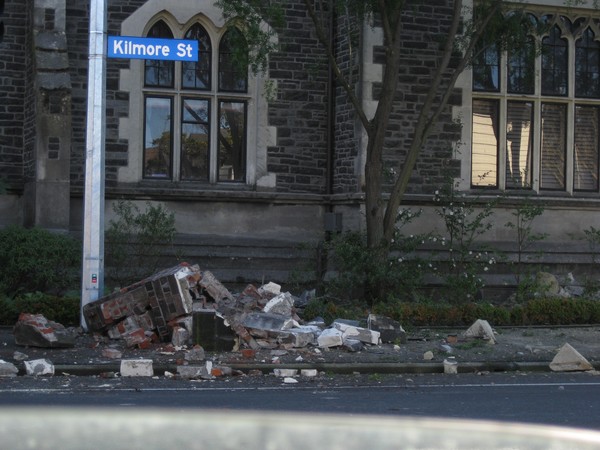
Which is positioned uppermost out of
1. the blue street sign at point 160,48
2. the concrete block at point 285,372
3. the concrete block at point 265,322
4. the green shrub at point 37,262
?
the blue street sign at point 160,48

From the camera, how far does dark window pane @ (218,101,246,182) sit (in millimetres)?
17625

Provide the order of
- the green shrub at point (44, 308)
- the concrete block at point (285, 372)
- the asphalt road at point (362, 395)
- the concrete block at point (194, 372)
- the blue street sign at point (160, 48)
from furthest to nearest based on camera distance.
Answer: the green shrub at point (44, 308), the blue street sign at point (160, 48), the concrete block at point (285, 372), the concrete block at point (194, 372), the asphalt road at point (362, 395)

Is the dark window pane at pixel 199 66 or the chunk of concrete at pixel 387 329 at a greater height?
the dark window pane at pixel 199 66

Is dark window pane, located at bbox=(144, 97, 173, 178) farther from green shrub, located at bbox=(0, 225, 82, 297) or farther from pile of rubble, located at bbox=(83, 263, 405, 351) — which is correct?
pile of rubble, located at bbox=(83, 263, 405, 351)

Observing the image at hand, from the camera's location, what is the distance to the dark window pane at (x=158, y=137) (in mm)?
17250

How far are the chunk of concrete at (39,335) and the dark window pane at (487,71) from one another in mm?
9209

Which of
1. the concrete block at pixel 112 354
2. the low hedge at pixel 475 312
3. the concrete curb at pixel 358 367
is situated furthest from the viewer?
the low hedge at pixel 475 312

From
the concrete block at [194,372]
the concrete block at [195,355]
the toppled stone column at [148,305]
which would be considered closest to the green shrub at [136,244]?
the toppled stone column at [148,305]

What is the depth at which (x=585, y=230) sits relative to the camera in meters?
17.9

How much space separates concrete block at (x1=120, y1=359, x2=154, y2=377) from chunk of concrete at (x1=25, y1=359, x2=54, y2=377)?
0.79 m

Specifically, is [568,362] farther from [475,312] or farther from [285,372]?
[285,372]

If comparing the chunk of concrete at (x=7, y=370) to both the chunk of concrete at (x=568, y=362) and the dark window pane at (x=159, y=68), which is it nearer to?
the chunk of concrete at (x=568, y=362)

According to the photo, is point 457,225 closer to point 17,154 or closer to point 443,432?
point 17,154

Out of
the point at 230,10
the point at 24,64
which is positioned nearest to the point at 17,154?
the point at 24,64
